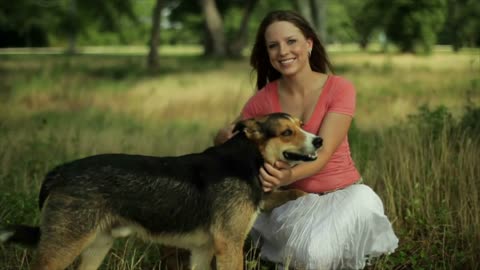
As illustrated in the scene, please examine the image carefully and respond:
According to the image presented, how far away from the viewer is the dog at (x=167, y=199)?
373 cm

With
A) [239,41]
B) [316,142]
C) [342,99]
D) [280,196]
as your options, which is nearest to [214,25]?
[239,41]

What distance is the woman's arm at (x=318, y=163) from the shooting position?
13.7ft

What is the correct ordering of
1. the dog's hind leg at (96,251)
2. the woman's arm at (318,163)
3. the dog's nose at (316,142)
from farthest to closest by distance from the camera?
the woman's arm at (318,163) < the dog's nose at (316,142) < the dog's hind leg at (96,251)

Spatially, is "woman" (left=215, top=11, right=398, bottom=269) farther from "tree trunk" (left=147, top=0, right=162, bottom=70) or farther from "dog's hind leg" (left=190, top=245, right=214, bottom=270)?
"tree trunk" (left=147, top=0, right=162, bottom=70)

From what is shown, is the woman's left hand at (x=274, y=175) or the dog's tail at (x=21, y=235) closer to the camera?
the dog's tail at (x=21, y=235)

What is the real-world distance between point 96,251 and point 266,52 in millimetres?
2231

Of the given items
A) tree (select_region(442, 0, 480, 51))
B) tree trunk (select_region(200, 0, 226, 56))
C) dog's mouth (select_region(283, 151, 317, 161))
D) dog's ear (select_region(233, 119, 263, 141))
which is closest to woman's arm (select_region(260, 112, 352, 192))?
dog's mouth (select_region(283, 151, 317, 161))

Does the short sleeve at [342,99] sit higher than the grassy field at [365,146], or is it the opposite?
the short sleeve at [342,99]

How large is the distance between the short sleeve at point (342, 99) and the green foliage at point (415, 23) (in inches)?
1656

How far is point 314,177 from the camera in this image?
15.3 ft

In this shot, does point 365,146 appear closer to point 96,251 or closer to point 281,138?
point 281,138

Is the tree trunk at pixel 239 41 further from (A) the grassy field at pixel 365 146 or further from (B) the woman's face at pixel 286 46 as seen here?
(B) the woman's face at pixel 286 46

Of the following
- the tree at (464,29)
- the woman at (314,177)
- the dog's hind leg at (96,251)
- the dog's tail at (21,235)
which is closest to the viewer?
the dog's tail at (21,235)

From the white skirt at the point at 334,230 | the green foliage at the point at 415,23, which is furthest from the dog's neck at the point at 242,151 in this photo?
the green foliage at the point at 415,23
